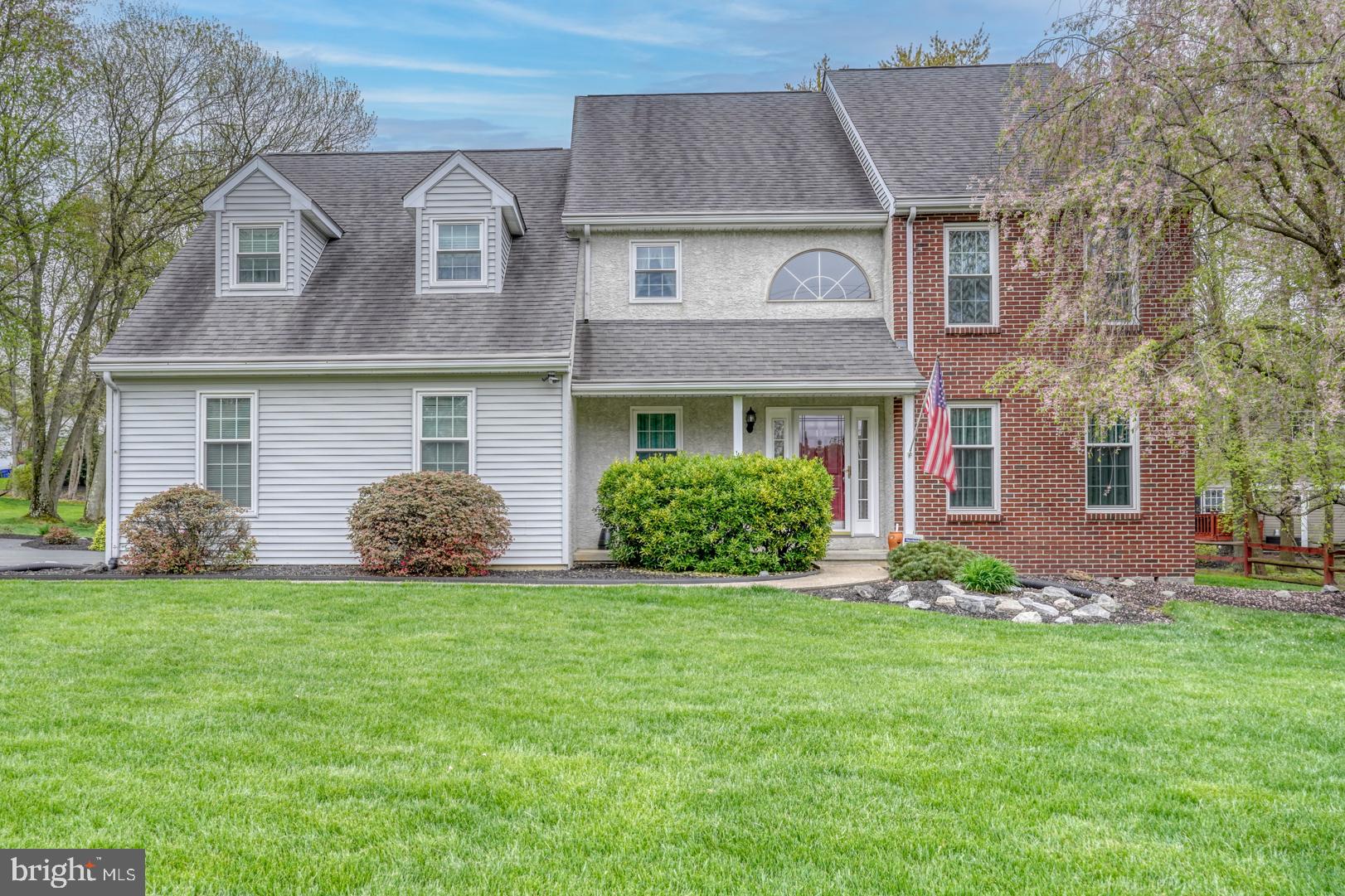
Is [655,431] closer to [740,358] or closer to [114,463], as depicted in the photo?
[740,358]

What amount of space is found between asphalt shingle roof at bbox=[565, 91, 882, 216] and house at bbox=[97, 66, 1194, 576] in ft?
0.27

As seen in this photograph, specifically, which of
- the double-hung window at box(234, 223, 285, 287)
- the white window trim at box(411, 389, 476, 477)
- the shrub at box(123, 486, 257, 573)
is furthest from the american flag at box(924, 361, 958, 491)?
the double-hung window at box(234, 223, 285, 287)

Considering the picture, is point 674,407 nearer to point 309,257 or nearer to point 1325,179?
point 309,257

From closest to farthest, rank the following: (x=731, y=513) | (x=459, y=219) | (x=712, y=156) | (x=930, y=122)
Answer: (x=731, y=513)
(x=459, y=219)
(x=930, y=122)
(x=712, y=156)

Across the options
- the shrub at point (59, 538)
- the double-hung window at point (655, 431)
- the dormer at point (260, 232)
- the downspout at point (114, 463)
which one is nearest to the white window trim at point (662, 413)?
the double-hung window at point (655, 431)

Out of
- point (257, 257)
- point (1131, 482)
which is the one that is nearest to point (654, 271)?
point (257, 257)

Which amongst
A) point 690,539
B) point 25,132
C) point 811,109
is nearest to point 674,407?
point 690,539

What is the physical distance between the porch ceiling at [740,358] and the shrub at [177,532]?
5272mm

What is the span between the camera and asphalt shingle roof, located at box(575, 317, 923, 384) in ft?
43.0

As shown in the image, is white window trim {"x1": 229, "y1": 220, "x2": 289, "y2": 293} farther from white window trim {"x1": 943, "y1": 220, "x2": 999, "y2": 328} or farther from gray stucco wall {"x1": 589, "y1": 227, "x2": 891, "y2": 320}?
white window trim {"x1": 943, "y1": 220, "x2": 999, "y2": 328}

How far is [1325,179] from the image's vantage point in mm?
9664

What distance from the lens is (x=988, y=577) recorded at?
34.3ft

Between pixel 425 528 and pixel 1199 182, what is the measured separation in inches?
397

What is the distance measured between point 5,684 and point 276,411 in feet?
25.9
